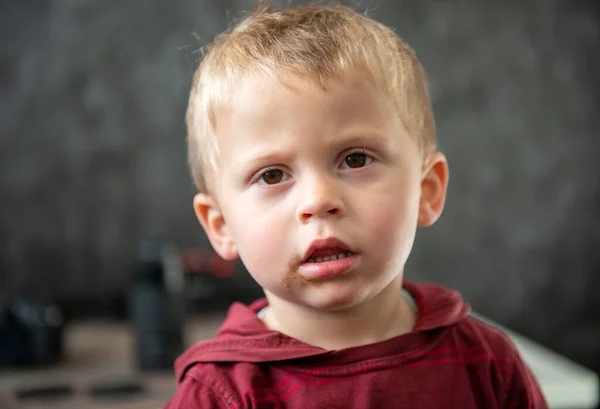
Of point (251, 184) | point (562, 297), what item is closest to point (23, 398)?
point (251, 184)

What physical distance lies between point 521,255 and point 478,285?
18cm

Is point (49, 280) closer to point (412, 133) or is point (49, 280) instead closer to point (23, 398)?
point (23, 398)

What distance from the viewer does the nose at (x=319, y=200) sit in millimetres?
768

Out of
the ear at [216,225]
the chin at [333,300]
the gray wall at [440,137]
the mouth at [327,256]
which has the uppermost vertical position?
the gray wall at [440,137]

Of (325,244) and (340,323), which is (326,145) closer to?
(325,244)

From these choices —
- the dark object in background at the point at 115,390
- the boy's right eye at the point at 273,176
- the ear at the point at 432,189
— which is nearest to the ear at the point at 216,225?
the boy's right eye at the point at 273,176

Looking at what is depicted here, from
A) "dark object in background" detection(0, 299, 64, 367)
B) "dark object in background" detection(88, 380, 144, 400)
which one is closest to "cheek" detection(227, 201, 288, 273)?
"dark object in background" detection(88, 380, 144, 400)

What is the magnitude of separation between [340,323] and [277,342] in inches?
2.9

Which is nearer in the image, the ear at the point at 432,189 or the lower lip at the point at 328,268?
the lower lip at the point at 328,268

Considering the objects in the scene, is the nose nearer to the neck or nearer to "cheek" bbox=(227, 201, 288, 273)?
"cheek" bbox=(227, 201, 288, 273)

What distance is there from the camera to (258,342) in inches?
34.3

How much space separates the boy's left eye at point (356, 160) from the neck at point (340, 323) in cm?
16

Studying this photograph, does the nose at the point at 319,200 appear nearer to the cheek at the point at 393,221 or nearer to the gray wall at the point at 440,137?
the cheek at the point at 393,221

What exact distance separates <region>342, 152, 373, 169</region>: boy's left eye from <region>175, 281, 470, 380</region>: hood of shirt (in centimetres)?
20
